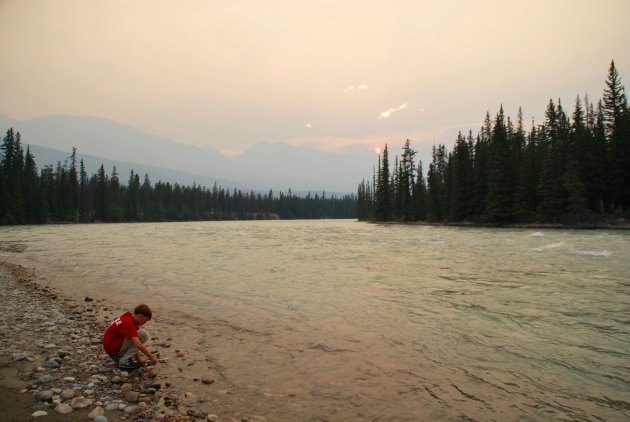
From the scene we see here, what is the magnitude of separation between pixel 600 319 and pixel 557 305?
1604 mm

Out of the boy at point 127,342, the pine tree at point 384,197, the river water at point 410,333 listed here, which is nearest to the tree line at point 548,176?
the pine tree at point 384,197

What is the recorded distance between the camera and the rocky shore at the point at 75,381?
5324mm

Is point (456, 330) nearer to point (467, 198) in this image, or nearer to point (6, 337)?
point (6, 337)

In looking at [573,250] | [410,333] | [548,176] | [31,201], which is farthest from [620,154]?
[31,201]

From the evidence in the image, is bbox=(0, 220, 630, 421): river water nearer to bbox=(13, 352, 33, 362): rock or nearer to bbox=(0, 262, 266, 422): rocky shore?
bbox=(0, 262, 266, 422): rocky shore

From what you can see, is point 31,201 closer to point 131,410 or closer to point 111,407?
point 111,407

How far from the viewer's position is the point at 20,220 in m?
96.6

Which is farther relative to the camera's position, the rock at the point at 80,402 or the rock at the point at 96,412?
the rock at the point at 80,402

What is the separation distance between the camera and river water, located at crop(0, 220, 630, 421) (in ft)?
20.6

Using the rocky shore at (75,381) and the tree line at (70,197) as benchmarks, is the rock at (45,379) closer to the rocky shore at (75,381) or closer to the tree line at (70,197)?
the rocky shore at (75,381)

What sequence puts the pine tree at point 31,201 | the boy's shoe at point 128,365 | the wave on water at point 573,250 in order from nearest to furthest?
the boy's shoe at point 128,365 → the wave on water at point 573,250 → the pine tree at point 31,201

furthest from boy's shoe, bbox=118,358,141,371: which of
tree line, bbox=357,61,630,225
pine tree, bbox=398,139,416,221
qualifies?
pine tree, bbox=398,139,416,221

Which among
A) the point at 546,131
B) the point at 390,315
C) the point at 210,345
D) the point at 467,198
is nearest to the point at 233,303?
the point at 210,345

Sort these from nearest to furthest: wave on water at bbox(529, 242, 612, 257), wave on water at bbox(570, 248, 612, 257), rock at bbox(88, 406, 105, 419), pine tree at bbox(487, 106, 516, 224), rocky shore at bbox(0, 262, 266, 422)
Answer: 1. rock at bbox(88, 406, 105, 419)
2. rocky shore at bbox(0, 262, 266, 422)
3. wave on water at bbox(570, 248, 612, 257)
4. wave on water at bbox(529, 242, 612, 257)
5. pine tree at bbox(487, 106, 516, 224)
